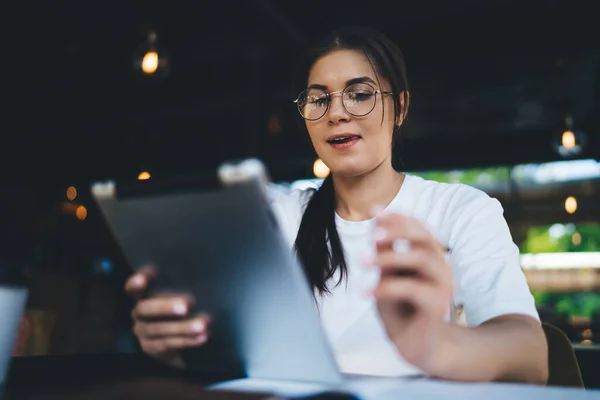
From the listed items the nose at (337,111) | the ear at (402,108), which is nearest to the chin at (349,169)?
the nose at (337,111)

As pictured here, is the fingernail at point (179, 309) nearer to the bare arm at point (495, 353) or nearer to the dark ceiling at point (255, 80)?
the bare arm at point (495, 353)

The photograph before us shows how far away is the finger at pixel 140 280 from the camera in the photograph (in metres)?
0.84

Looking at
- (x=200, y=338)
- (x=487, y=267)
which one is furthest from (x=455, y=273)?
(x=200, y=338)

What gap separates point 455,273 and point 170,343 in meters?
0.72

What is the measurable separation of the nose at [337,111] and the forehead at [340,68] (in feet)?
0.11

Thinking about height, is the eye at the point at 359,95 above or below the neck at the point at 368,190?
above

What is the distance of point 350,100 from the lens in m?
1.41

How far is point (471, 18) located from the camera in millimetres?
4461

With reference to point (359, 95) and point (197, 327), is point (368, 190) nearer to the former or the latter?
point (359, 95)

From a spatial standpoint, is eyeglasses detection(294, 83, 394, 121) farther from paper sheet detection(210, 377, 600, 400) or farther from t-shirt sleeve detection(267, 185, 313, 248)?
paper sheet detection(210, 377, 600, 400)

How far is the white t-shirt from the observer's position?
3.53ft

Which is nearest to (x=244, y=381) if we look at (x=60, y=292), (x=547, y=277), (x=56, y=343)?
(x=56, y=343)

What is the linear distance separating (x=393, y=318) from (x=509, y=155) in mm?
6581

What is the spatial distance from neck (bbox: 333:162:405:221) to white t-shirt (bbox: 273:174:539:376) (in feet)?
Result: 0.14
